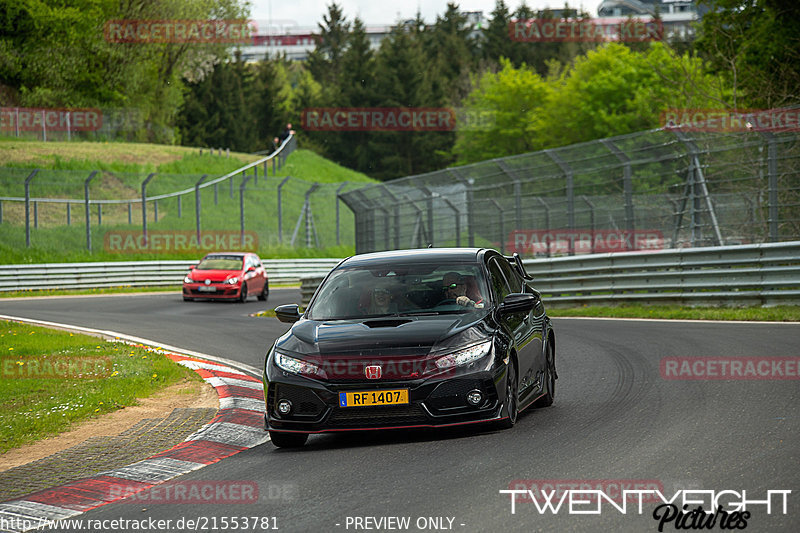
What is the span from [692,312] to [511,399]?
1129cm

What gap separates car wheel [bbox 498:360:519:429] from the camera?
26.4 feet

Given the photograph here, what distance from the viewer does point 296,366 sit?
26.0 feet

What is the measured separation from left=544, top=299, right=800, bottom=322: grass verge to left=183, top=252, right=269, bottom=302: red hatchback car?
1097 centimetres

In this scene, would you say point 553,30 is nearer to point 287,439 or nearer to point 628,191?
point 628,191

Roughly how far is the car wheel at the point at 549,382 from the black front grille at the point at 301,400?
244 centimetres

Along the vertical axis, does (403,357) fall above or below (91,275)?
above

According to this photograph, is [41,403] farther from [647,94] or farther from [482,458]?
[647,94]

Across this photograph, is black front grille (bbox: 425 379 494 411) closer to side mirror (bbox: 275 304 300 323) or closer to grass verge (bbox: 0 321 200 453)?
side mirror (bbox: 275 304 300 323)

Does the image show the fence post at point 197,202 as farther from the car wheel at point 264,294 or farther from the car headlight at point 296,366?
the car headlight at point 296,366

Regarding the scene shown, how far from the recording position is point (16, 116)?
193 feet

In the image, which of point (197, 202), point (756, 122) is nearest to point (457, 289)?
point (756, 122)

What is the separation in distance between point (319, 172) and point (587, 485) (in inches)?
2944

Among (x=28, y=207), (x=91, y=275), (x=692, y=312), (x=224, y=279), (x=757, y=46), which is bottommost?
(x=91, y=275)

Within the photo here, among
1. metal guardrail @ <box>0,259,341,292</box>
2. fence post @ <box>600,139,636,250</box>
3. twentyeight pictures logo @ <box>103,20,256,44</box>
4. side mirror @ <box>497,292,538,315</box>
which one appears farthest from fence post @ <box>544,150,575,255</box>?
twentyeight pictures logo @ <box>103,20,256,44</box>
